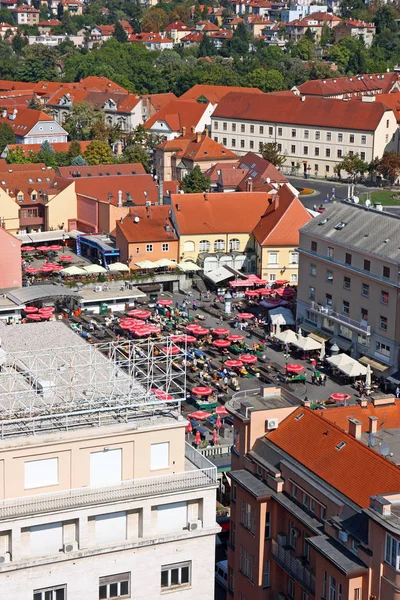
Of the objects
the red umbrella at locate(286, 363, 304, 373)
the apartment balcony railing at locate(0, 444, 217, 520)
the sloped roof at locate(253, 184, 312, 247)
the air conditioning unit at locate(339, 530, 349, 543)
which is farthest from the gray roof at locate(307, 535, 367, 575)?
the sloped roof at locate(253, 184, 312, 247)

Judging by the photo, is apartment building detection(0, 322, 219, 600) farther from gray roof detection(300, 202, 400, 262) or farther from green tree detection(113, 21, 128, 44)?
green tree detection(113, 21, 128, 44)

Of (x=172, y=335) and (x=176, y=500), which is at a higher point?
(x=176, y=500)

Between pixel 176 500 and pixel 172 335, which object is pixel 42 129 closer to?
pixel 172 335

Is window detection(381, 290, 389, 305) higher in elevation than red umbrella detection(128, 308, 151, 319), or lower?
higher

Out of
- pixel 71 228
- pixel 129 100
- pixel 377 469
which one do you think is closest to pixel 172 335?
pixel 71 228

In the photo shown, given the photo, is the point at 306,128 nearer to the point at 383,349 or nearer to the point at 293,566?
the point at 383,349

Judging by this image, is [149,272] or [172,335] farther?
[149,272]
